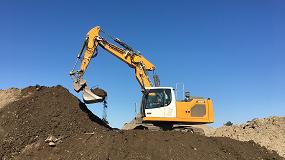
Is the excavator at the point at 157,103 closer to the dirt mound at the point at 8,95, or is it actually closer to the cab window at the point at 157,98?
the cab window at the point at 157,98

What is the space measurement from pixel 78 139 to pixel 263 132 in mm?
13061

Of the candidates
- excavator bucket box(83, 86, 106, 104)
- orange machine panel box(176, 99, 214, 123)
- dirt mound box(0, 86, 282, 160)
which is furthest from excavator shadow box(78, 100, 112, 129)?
orange machine panel box(176, 99, 214, 123)

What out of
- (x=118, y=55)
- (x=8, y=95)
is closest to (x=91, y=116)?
(x=118, y=55)

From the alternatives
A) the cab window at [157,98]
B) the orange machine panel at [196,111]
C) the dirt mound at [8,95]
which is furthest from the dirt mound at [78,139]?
the cab window at [157,98]

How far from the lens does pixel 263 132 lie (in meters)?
24.6

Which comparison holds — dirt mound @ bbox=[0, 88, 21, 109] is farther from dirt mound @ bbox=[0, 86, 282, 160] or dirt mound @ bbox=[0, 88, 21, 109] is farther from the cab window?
the cab window

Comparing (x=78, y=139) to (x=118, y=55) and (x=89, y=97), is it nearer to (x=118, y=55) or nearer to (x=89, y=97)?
(x=89, y=97)

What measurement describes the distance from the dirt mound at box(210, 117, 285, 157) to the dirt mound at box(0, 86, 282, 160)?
6858mm

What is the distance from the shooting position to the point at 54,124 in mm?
17266

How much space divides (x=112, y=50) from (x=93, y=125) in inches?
148

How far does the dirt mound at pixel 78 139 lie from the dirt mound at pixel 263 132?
686cm

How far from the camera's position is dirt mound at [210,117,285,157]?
23250 millimetres

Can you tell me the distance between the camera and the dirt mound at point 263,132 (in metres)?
23.2

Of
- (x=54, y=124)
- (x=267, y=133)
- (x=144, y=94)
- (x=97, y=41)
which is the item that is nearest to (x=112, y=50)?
(x=97, y=41)
